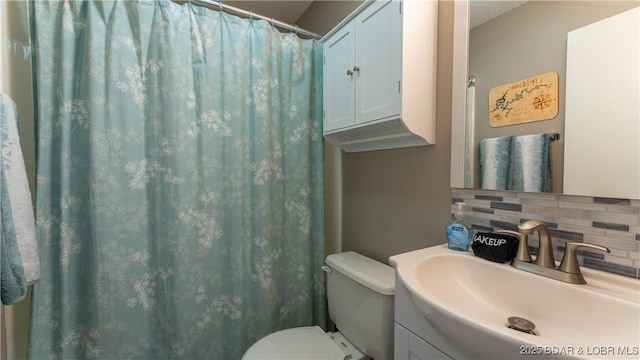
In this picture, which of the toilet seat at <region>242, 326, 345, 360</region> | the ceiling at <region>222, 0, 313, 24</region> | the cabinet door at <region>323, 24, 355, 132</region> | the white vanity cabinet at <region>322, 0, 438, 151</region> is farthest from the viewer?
the ceiling at <region>222, 0, 313, 24</region>

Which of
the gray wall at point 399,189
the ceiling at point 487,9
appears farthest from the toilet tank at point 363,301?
the ceiling at point 487,9

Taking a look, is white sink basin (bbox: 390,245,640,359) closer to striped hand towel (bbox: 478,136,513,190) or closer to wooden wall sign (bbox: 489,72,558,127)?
striped hand towel (bbox: 478,136,513,190)

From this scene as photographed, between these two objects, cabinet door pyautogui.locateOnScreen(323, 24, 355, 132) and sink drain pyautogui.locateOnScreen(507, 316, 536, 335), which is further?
cabinet door pyautogui.locateOnScreen(323, 24, 355, 132)

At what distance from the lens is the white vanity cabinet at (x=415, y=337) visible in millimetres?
645

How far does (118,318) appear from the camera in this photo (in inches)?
45.1

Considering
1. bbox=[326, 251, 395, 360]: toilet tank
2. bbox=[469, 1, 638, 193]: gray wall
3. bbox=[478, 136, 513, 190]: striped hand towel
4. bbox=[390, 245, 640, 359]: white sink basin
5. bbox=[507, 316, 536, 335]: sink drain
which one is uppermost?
bbox=[469, 1, 638, 193]: gray wall

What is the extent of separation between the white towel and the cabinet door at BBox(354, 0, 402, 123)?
1.18 m

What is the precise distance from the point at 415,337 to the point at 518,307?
0.28 metres

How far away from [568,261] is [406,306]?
1.37ft

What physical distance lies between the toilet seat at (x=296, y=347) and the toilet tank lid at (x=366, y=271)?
0.32 meters

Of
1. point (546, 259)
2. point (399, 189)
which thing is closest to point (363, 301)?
point (399, 189)

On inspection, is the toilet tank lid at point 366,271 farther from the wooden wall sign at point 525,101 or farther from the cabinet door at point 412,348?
the wooden wall sign at point 525,101

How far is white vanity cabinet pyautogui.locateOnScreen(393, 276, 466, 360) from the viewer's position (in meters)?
0.64

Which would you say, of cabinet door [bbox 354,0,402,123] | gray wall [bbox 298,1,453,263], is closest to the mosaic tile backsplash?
gray wall [bbox 298,1,453,263]
